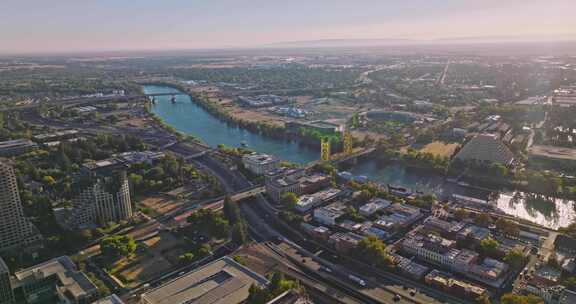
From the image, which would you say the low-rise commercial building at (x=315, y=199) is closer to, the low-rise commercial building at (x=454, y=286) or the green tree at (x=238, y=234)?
the green tree at (x=238, y=234)

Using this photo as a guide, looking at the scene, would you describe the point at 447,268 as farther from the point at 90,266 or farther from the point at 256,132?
the point at 256,132

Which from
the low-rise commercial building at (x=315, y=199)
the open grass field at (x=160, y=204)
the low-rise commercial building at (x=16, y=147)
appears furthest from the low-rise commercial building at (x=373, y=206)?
the low-rise commercial building at (x=16, y=147)

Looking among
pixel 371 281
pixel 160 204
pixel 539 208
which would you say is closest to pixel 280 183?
pixel 160 204

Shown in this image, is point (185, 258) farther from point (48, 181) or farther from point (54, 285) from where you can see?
point (48, 181)

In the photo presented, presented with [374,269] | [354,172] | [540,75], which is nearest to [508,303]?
[374,269]

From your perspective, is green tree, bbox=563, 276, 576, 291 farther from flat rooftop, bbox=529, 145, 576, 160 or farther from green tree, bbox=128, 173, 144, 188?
green tree, bbox=128, 173, 144, 188

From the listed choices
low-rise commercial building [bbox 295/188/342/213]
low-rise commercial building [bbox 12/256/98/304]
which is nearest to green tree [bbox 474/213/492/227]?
low-rise commercial building [bbox 295/188/342/213]
